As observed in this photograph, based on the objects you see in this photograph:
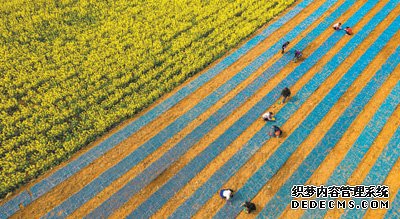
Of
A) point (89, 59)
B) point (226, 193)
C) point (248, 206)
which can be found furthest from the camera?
point (89, 59)

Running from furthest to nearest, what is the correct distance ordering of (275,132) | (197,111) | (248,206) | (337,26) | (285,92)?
1. (337,26)
2. (197,111)
3. (285,92)
4. (275,132)
5. (248,206)

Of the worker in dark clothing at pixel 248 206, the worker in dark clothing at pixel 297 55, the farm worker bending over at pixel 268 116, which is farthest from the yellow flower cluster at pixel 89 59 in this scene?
the worker in dark clothing at pixel 248 206

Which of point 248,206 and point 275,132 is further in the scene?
point 275,132

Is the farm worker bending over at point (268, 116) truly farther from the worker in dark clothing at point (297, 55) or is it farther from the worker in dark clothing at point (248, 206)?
the worker in dark clothing at point (297, 55)

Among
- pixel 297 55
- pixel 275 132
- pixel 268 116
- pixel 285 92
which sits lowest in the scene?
pixel 275 132

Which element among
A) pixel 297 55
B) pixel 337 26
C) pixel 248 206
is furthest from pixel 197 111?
pixel 337 26

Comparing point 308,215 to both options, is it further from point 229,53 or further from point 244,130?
point 229,53

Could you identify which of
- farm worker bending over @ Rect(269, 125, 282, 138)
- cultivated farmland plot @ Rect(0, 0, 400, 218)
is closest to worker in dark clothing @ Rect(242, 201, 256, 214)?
cultivated farmland plot @ Rect(0, 0, 400, 218)

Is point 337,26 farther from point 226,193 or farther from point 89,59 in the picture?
point 89,59

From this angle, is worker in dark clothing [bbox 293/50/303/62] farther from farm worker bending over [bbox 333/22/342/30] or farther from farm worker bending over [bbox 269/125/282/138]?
farm worker bending over [bbox 269/125/282/138]
